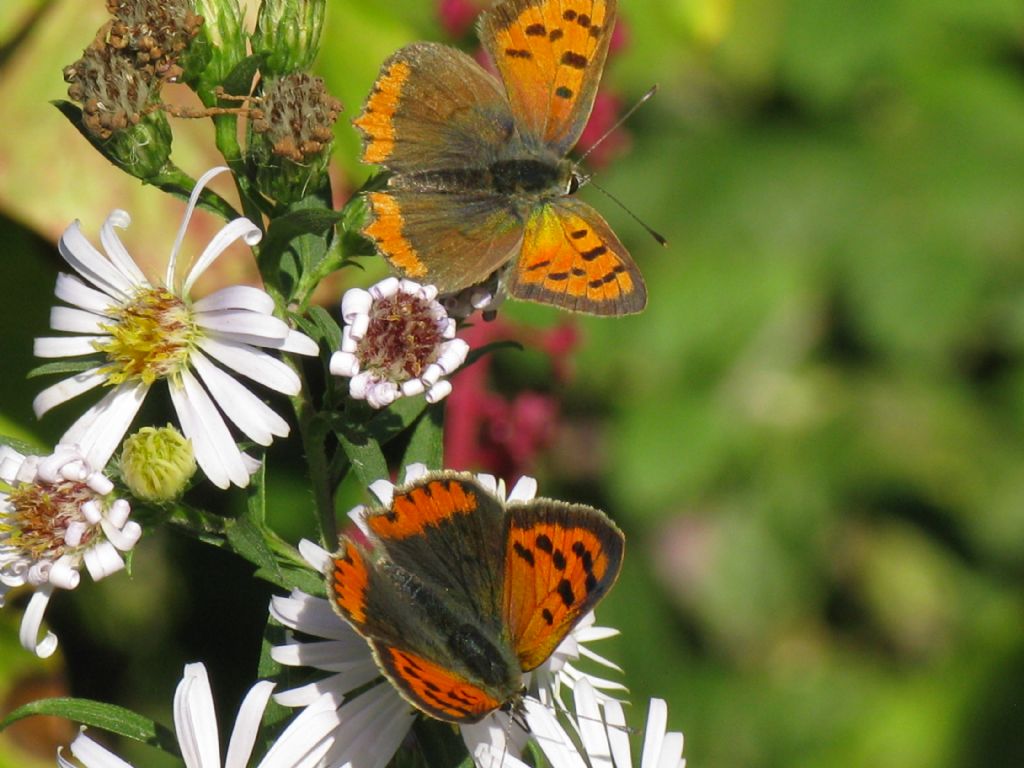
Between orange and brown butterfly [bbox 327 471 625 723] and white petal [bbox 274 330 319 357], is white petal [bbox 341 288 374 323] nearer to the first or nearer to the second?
white petal [bbox 274 330 319 357]

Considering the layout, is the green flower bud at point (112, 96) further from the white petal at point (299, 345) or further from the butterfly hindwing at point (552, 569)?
the butterfly hindwing at point (552, 569)

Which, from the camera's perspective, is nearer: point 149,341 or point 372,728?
point 372,728

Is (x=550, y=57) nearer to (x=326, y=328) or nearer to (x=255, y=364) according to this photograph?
A: (x=326, y=328)

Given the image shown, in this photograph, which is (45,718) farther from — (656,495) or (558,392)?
(656,495)

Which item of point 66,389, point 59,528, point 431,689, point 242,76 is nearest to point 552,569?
point 431,689

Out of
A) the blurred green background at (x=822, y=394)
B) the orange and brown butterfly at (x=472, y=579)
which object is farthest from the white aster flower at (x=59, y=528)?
the blurred green background at (x=822, y=394)

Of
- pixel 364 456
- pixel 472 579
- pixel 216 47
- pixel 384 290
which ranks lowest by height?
pixel 472 579

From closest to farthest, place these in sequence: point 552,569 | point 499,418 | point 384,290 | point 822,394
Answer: point 552,569, point 384,290, point 499,418, point 822,394
